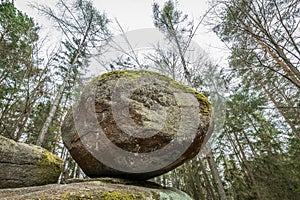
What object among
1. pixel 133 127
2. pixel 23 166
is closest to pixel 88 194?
pixel 133 127

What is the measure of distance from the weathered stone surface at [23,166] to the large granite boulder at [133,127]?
64 centimetres

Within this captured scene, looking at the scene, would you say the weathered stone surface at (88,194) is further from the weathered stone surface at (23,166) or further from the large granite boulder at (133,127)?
the weathered stone surface at (23,166)

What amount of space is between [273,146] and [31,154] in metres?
11.7

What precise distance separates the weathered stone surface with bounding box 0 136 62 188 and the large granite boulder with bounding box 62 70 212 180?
2.11 ft

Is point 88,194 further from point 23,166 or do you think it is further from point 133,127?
point 23,166

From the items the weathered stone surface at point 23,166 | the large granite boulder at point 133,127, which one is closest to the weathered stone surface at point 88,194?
the large granite boulder at point 133,127

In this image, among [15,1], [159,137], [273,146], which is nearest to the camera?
[159,137]

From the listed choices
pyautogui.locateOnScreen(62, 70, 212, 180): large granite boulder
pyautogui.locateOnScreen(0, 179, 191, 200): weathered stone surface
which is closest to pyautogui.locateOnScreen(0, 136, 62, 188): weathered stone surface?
pyautogui.locateOnScreen(62, 70, 212, 180): large granite boulder

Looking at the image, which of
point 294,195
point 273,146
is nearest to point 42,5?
point 273,146

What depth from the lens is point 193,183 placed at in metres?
14.9

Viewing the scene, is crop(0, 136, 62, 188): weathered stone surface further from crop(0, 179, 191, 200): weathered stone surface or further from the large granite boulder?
crop(0, 179, 191, 200): weathered stone surface

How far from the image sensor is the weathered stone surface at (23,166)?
3047 mm

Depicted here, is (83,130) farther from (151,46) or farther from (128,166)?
(151,46)

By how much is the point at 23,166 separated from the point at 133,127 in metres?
2.11
